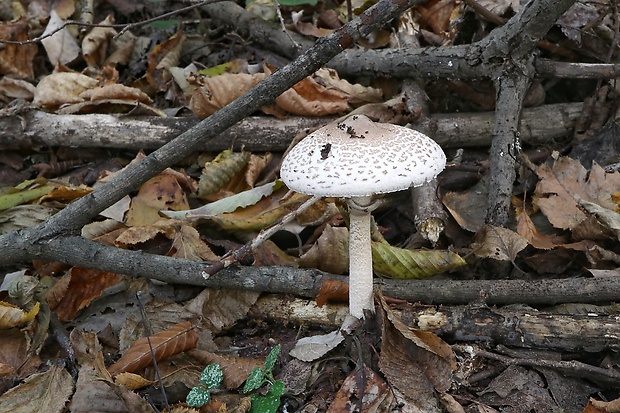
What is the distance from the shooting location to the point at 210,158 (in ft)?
13.0

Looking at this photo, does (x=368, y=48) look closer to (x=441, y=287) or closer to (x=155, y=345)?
(x=441, y=287)

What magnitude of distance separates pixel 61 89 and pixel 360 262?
3.03 m

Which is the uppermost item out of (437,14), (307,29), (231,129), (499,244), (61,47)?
(437,14)

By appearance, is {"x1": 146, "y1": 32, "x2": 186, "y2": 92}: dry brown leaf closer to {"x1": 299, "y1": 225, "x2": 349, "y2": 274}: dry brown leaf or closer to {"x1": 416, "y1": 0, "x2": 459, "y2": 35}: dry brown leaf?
{"x1": 416, "y1": 0, "x2": 459, "y2": 35}: dry brown leaf

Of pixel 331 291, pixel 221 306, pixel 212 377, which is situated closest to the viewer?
pixel 212 377

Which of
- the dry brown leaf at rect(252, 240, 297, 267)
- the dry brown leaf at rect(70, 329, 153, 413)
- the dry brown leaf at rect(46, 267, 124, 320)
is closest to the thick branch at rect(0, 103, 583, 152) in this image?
the dry brown leaf at rect(252, 240, 297, 267)

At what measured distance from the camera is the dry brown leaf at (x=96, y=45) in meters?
5.02

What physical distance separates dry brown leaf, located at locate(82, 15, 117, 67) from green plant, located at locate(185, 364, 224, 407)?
3553 mm

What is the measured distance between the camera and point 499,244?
9.28 ft

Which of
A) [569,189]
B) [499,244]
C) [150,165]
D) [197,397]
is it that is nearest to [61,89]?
[150,165]

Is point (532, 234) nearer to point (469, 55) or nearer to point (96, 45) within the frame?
point (469, 55)

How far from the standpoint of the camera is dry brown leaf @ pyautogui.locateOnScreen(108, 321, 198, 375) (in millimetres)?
2584

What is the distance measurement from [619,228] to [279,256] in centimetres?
173

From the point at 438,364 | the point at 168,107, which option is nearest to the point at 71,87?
the point at 168,107
